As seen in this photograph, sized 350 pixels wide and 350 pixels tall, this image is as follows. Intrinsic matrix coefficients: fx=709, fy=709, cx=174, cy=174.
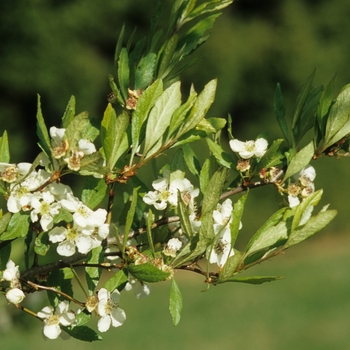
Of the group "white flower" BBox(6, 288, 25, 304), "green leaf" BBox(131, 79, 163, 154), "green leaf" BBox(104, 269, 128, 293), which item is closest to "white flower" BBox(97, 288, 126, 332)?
"green leaf" BBox(104, 269, 128, 293)

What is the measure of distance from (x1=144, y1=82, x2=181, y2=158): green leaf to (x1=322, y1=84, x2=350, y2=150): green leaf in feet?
0.88

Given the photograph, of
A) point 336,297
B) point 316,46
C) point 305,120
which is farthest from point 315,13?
point 305,120

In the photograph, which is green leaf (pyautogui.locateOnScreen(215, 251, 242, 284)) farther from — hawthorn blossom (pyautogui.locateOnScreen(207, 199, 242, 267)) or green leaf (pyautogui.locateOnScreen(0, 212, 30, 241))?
green leaf (pyautogui.locateOnScreen(0, 212, 30, 241))

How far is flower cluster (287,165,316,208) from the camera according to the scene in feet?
3.87

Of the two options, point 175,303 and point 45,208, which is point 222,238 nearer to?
point 175,303

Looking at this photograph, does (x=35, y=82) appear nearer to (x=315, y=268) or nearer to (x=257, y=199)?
(x=257, y=199)

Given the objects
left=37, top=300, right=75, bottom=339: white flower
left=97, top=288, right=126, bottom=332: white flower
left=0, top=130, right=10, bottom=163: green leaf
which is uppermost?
left=0, top=130, right=10, bottom=163: green leaf

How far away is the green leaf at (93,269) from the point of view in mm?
1138

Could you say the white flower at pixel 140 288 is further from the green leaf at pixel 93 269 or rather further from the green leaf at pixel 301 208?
the green leaf at pixel 301 208

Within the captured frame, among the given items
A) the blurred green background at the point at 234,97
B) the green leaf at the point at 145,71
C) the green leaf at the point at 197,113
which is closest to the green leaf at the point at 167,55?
the green leaf at the point at 145,71

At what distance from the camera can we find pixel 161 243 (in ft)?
4.15

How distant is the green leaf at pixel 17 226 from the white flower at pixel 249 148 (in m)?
0.37

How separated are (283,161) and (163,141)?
0.24m

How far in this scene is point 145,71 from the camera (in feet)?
4.03
